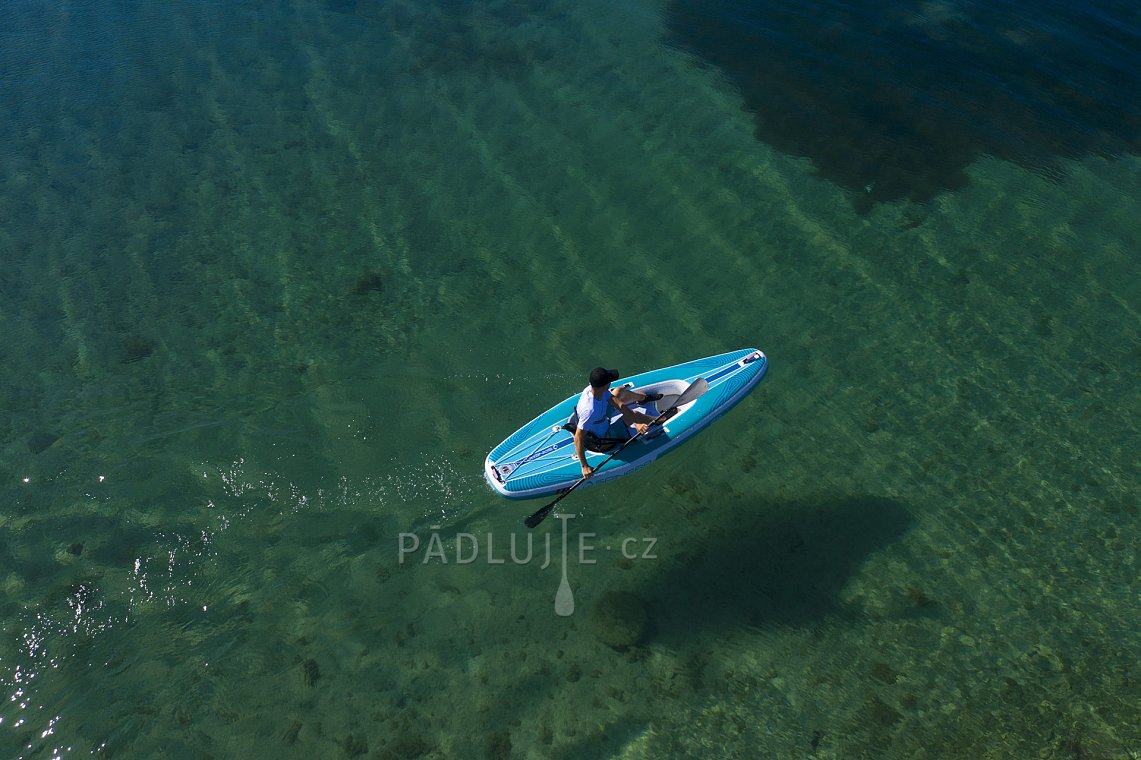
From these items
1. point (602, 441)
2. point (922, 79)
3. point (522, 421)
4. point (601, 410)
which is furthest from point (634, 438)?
point (922, 79)

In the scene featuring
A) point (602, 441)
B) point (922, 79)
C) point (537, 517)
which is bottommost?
point (537, 517)

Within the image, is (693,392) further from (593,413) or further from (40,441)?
(40,441)

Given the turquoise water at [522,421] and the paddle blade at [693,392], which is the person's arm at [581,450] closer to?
the turquoise water at [522,421]

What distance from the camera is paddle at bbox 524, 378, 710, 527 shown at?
1001 centimetres

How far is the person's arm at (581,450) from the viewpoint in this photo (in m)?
10.0

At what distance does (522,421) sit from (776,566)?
148 inches

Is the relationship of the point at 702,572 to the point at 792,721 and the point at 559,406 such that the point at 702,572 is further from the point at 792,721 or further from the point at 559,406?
the point at 559,406

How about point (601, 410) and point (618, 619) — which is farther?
point (601, 410)

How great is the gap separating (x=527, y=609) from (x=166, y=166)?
10.8 metres

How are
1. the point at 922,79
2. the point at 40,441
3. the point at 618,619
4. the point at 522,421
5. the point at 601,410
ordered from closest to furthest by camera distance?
1. the point at 618,619
2. the point at 601,410
3. the point at 40,441
4. the point at 522,421
5. the point at 922,79

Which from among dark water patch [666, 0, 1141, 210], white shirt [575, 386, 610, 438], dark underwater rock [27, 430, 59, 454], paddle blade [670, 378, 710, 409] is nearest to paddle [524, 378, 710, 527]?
paddle blade [670, 378, 710, 409]

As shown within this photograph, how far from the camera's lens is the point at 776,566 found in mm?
10047

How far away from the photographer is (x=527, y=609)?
31.8ft

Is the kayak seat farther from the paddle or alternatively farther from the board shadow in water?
the board shadow in water
